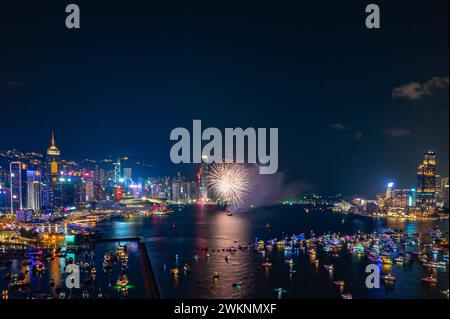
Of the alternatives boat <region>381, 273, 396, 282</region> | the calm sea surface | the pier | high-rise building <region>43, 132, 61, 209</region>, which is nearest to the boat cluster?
boat <region>381, 273, 396, 282</region>

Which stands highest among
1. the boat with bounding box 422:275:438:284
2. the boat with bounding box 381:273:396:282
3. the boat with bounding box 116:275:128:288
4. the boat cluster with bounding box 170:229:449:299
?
the boat with bounding box 116:275:128:288

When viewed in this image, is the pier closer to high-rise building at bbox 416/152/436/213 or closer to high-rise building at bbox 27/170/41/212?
high-rise building at bbox 27/170/41/212

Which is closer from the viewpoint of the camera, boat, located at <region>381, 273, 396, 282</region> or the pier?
the pier

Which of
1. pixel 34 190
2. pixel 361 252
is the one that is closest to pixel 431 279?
pixel 361 252

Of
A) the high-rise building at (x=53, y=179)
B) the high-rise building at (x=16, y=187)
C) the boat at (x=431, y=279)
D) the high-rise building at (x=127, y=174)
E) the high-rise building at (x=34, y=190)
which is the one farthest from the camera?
the high-rise building at (x=127, y=174)

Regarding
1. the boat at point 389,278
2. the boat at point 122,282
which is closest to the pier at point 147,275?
the boat at point 122,282

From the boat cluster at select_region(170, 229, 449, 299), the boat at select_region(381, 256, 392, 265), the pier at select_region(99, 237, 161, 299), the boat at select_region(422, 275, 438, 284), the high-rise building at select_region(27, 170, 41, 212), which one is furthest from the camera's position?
the high-rise building at select_region(27, 170, 41, 212)

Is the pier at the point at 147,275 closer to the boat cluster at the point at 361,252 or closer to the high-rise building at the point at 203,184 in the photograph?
the boat cluster at the point at 361,252
